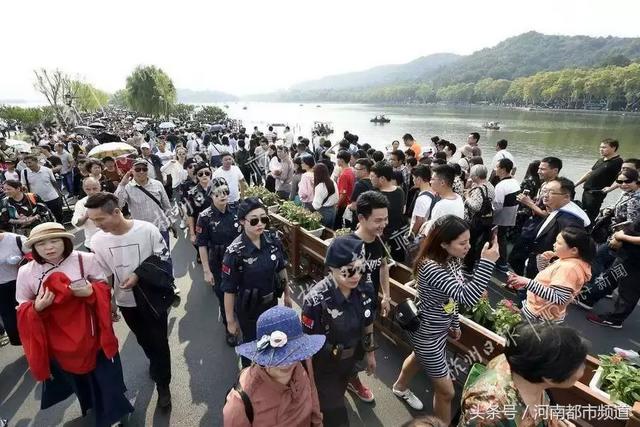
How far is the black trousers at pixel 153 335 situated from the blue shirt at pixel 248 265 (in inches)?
28.5

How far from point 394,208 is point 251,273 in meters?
2.30

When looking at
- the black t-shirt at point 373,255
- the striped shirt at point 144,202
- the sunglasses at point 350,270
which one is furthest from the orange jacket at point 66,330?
the striped shirt at point 144,202

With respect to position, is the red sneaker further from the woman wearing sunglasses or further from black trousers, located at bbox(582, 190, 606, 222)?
black trousers, located at bbox(582, 190, 606, 222)

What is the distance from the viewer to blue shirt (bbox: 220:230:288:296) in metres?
2.81

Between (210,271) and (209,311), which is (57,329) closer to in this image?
(210,271)

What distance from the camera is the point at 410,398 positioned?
3104mm

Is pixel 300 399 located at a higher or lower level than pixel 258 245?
lower

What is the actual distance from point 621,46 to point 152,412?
22754 centimetres

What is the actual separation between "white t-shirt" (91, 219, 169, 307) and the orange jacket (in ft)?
1.01

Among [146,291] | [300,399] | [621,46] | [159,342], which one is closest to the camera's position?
[300,399]

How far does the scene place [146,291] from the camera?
282 cm

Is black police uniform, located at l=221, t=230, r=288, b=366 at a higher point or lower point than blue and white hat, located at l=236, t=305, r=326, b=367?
lower

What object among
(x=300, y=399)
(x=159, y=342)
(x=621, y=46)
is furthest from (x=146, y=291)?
(x=621, y=46)

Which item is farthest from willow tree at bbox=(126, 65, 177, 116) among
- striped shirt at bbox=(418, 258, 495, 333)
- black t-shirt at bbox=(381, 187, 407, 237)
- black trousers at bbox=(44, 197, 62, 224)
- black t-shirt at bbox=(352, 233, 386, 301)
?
striped shirt at bbox=(418, 258, 495, 333)
